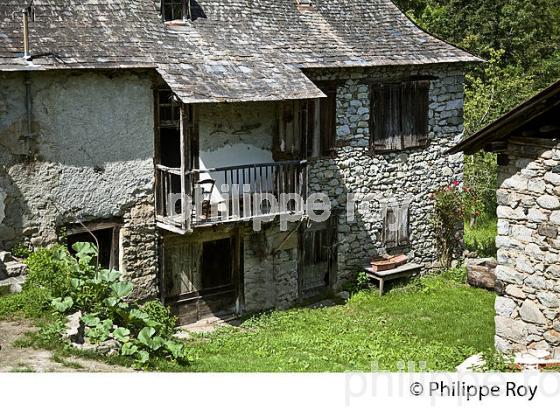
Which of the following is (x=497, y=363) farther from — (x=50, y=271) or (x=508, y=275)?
(x=50, y=271)

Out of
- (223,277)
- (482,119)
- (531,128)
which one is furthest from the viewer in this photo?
(482,119)

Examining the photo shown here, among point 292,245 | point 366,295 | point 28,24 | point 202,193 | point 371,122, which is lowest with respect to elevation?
point 366,295

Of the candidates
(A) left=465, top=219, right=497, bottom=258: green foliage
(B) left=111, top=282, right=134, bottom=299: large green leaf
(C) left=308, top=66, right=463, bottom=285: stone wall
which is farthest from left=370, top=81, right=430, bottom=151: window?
(B) left=111, top=282, right=134, bottom=299: large green leaf

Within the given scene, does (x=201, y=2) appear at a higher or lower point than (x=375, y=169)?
higher

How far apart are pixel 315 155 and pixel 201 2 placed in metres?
3.93

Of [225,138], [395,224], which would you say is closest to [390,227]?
[395,224]

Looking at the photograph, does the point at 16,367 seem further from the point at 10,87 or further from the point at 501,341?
the point at 501,341

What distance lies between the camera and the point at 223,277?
16.2m

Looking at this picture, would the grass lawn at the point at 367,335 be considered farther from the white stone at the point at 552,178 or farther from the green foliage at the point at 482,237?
the white stone at the point at 552,178

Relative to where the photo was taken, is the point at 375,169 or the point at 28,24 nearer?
the point at 28,24

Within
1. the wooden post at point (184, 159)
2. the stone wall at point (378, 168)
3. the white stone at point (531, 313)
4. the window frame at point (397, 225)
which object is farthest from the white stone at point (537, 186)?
the window frame at point (397, 225)

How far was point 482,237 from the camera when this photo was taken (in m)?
22.8

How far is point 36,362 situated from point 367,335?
6500mm

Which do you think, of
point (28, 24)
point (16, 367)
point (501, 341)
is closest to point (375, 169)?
point (501, 341)
